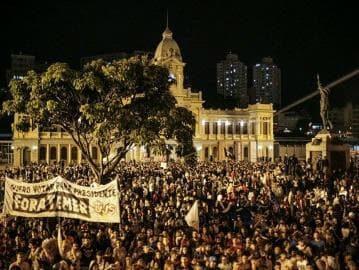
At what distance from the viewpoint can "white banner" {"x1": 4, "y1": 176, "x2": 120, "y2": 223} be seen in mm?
12344

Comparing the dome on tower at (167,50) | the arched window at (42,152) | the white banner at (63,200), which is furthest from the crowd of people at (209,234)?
the dome on tower at (167,50)

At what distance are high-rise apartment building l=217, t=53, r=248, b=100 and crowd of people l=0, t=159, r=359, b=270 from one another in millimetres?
163825

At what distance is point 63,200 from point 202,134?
5872 cm

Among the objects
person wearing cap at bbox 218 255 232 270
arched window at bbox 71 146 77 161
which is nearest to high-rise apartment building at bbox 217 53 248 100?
arched window at bbox 71 146 77 161

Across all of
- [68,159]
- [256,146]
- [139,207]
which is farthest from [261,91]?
[139,207]

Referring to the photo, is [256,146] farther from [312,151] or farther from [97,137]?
[97,137]

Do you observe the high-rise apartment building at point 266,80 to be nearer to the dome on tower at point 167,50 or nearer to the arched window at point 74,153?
the dome on tower at point 167,50

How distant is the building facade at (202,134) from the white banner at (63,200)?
49740 mm

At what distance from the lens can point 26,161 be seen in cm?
6103

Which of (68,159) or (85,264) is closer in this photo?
(85,264)

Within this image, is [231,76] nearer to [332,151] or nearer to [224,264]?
[332,151]

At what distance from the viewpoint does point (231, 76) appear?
185000 mm

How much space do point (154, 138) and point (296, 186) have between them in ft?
22.8

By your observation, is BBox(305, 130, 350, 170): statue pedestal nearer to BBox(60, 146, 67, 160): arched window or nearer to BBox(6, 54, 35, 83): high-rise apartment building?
BBox(60, 146, 67, 160): arched window
